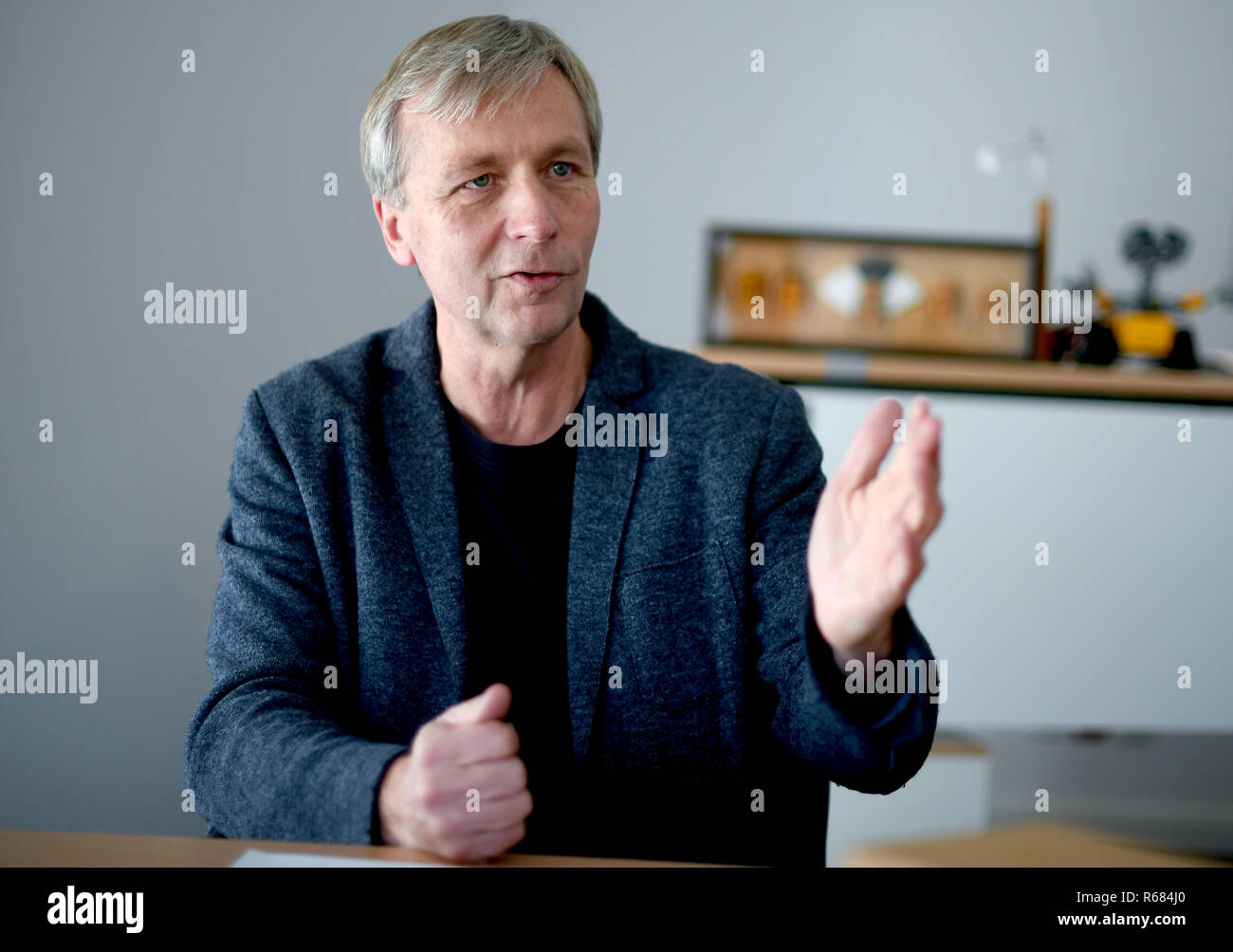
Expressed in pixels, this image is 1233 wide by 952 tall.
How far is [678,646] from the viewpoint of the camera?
1.21 m

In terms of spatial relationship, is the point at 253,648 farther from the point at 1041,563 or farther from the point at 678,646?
the point at 1041,563

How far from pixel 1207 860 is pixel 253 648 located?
2.77 ft

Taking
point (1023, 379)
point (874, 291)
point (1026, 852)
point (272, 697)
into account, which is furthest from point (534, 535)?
point (874, 291)

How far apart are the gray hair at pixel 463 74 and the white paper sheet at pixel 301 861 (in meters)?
0.79

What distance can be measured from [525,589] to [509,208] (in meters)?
0.43

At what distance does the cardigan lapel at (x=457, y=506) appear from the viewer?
1.18 m

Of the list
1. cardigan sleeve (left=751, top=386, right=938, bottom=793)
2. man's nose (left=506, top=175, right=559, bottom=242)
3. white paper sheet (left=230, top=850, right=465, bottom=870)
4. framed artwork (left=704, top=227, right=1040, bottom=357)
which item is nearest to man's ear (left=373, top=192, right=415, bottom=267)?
man's nose (left=506, top=175, right=559, bottom=242)

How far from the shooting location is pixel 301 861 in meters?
0.73

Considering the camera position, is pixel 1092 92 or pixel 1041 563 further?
pixel 1092 92

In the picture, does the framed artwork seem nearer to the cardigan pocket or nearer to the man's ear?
the man's ear

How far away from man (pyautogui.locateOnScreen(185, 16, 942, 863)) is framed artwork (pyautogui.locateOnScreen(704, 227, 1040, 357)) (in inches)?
54.5

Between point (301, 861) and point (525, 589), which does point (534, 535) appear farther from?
point (301, 861)

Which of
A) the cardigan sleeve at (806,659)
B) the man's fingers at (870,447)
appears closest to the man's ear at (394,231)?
the cardigan sleeve at (806,659)
